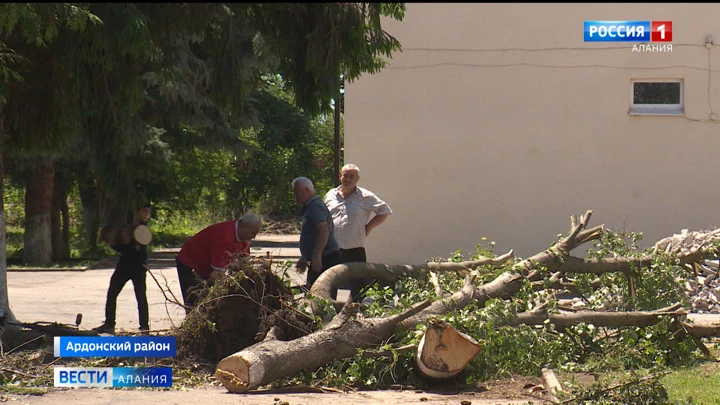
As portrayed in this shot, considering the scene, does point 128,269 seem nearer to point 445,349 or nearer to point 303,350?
point 303,350

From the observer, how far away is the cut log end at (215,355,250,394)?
22.8ft

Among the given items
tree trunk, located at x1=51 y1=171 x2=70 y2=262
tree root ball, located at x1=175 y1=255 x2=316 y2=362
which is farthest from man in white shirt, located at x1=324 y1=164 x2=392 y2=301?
tree trunk, located at x1=51 y1=171 x2=70 y2=262

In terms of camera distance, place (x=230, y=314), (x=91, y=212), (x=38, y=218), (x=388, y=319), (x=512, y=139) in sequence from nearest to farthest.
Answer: (x=388, y=319) → (x=230, y=314) → (x=512, y=139) → (x=38, y=218) → (x=91, y=212)

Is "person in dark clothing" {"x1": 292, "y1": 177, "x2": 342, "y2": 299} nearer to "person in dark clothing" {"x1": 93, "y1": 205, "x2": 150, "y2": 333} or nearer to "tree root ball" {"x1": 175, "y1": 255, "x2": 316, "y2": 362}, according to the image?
"tree root ball" {"x1": 175, "y1": 255, "x2": 316, "y2": 362}

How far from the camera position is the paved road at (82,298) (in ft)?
35.8

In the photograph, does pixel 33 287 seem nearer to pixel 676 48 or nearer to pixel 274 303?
pixel 274 303

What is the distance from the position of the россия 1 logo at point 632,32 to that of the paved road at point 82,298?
6297 mm

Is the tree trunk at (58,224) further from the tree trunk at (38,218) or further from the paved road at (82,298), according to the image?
the paved road at (82,298)

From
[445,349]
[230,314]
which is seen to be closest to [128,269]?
[230,314]

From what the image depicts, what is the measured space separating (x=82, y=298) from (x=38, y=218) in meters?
9.37

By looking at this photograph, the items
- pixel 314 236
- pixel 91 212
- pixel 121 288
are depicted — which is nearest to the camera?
pixel 314 236

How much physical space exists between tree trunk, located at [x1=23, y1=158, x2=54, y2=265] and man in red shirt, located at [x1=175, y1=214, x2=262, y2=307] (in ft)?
46.0

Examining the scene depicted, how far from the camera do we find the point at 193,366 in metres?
7.89

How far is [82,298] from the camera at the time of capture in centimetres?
1391
